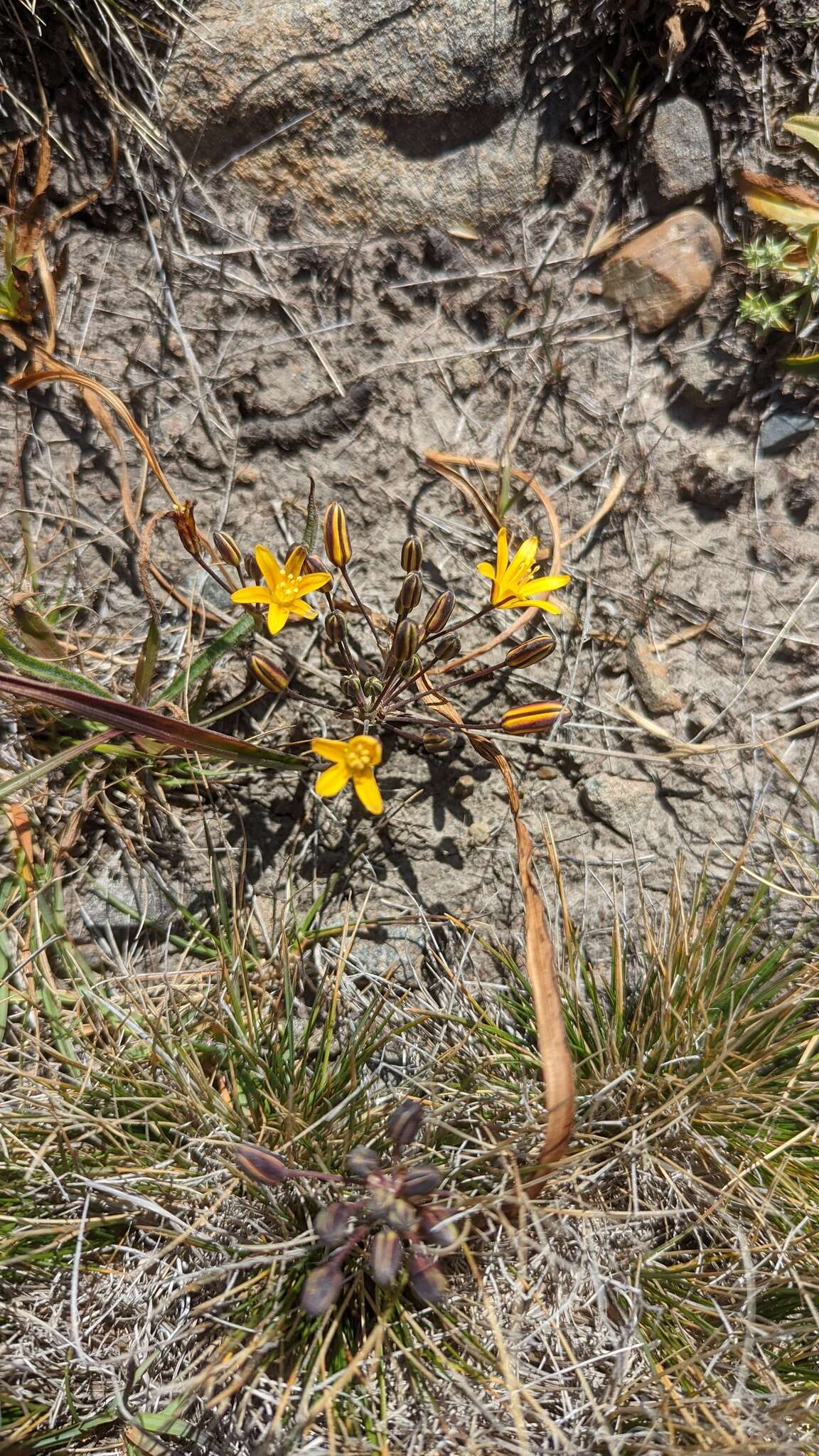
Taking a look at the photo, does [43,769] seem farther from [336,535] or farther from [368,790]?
[336,535]

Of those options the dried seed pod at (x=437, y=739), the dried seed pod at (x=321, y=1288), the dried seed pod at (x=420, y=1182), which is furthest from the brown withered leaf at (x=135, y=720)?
the dried seed pod at (x=321, y=1288)

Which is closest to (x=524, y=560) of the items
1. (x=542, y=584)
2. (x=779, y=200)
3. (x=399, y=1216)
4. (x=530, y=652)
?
(x=542, y=584)

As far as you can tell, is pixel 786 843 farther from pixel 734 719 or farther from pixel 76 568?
pixel 76 568

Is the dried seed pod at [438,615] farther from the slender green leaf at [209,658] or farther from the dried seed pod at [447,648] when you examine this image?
the slender green leaf at [209,658]

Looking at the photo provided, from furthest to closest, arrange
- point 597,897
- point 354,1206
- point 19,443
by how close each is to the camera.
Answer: point 19,443 → point 597,897 → point 354,1206

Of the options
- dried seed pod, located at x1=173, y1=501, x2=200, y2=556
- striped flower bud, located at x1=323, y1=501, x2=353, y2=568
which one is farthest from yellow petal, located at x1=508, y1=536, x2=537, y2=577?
dried seed pod, located at x1=173, y1=501, x2=200, y2=556

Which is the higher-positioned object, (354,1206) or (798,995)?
(798,995)

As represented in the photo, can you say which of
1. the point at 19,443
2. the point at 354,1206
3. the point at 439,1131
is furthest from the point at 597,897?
the point at 19,443

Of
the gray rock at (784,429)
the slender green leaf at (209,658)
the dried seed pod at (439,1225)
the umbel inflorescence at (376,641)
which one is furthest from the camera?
the gray rock at (784,429)
